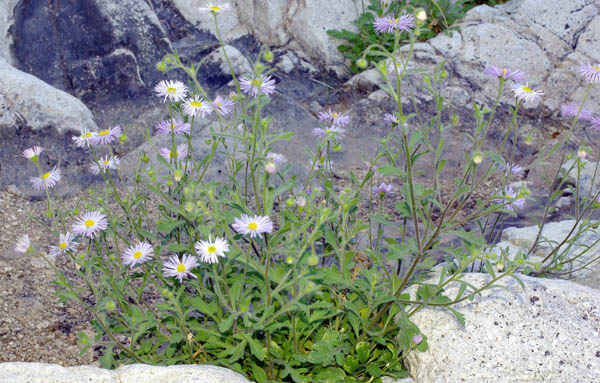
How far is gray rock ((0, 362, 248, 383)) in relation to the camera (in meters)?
1.92

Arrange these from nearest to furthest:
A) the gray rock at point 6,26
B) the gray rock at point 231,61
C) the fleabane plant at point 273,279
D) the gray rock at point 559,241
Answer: the fleabane plant at point 273,279 < the gray rock at point 559,241 < the gray rock at point 6,26 < the gray rock at point 231,61

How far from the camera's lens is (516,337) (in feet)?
7.50

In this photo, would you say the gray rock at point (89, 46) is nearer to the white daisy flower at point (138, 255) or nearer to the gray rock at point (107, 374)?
the white daisy flower at point (138, 255)

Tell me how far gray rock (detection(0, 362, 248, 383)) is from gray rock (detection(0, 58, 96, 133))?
8.94 ft

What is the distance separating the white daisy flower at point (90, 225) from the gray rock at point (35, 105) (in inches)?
90.5

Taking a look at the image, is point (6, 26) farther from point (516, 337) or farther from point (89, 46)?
point (516, 337)

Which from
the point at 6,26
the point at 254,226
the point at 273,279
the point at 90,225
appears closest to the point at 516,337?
the point at 273,279

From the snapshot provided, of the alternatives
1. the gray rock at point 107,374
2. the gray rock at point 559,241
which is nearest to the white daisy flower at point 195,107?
the gray rock at point 107,374

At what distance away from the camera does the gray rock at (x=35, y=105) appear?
13.8 ft

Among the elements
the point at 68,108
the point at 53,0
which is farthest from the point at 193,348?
the point at 53,0

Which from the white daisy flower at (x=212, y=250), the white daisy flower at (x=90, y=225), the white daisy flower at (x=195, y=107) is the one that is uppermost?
the white daisy flower at (x=195, y=107)

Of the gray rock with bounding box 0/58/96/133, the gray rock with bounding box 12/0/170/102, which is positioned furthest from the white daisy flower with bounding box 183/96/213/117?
the gray rock with bounding box 12/0/170/102

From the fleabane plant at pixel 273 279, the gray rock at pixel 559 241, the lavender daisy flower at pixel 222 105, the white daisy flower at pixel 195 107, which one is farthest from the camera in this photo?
the gray rock at pixel 559 241

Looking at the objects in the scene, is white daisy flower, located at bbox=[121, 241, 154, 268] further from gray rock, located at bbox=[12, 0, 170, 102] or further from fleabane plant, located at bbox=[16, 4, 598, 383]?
gray rock, located at bbox=[12, 0, 170, 102]
